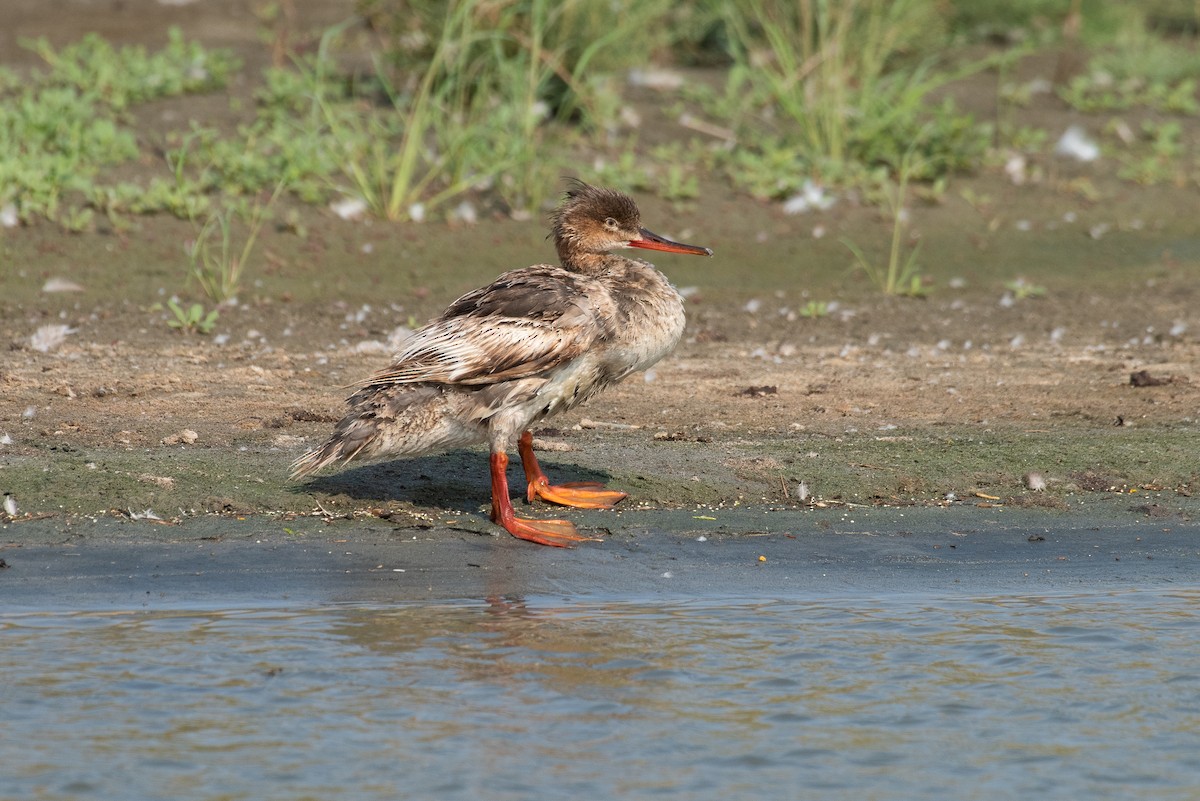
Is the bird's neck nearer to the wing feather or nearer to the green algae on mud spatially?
the wing feather

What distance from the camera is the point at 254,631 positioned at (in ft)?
15.5

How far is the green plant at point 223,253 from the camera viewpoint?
8.98 m

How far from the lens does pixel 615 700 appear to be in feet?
14.4

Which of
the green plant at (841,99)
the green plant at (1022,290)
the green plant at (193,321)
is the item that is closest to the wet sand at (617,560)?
the green plant at (193,321)

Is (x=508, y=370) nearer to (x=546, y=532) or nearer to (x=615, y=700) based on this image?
(x=546, y=532)

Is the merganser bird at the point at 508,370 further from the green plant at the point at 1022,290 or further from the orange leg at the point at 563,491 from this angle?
the green plant at the point at 1022,290

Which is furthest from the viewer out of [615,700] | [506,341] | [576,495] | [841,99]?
[841,99]

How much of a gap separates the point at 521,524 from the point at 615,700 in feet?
4.62

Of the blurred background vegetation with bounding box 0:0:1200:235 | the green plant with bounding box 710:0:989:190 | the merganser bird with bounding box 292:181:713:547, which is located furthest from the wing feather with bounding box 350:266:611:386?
the green plant with bounding box 710:0:989:190

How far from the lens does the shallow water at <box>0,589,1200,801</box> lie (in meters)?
3.88

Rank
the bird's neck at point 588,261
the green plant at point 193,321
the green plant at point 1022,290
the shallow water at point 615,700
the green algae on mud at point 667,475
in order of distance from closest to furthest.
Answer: the shallow water at point 615,700
the green algae on mud at point 667,475
the bird's neck at point 588,261
the green plant at point 193,321
the green plant at point 1022,290

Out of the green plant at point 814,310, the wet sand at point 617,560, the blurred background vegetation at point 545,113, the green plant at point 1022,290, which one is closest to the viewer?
the wet sand at point 617,560

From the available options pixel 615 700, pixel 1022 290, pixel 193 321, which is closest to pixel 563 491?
pixel 615 700

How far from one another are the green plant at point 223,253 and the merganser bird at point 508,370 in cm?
309
